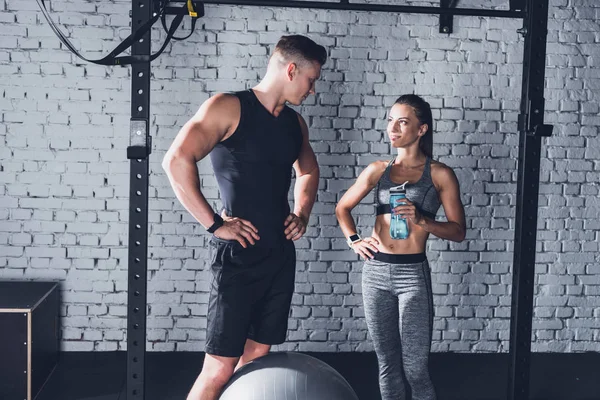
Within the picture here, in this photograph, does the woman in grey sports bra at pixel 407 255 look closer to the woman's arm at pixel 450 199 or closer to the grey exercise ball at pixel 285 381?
the woman's arm at pixel 450 199

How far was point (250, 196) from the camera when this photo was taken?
7.88 ft

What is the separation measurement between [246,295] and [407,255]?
30.3 inches

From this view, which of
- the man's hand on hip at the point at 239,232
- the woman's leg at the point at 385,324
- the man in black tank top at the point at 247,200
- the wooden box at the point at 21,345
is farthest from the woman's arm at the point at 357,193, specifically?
the wooden box at the point at 21,345

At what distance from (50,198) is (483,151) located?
2.65 m

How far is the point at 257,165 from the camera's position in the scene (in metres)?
2.38

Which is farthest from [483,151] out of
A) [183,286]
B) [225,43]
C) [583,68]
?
[183,286]

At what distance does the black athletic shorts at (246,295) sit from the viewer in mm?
2340

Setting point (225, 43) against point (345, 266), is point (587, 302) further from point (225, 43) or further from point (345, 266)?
point (225, 43)

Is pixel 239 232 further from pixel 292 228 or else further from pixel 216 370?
pixel 216 370

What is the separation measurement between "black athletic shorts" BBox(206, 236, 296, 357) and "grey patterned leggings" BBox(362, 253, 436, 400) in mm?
451

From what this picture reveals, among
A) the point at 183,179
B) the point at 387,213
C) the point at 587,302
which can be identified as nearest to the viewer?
the point at 183,179

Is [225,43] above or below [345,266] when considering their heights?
above

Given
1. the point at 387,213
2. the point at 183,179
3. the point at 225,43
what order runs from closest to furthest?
the point at 183,179, the point at 387,213, the point at 225,43

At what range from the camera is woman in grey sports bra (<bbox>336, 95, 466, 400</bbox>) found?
104 inches
